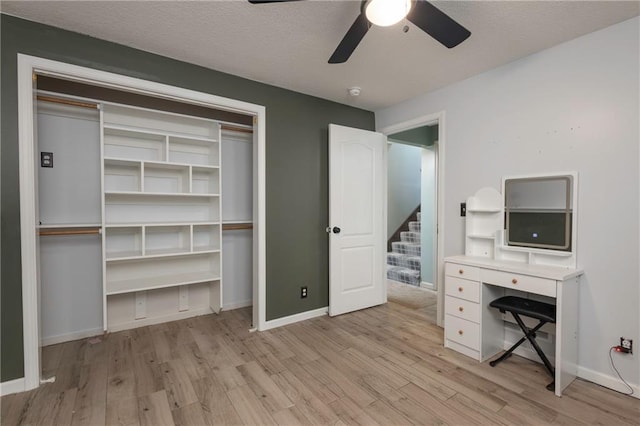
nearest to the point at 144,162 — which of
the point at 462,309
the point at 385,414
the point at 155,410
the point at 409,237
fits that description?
the point at 155,410

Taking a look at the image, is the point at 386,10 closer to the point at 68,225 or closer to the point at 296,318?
the point at 296,318

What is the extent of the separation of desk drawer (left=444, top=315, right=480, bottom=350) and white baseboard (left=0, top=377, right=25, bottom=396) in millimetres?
3196

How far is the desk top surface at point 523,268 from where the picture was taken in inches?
80.0

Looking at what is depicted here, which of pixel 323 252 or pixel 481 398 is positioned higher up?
pixel 323 252

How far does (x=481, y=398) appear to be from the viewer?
1.92 meters

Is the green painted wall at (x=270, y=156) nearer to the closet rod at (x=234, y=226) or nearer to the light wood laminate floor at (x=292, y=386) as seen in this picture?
the light wood laminate floor at (x=292, y=386)

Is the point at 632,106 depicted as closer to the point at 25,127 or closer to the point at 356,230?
the point at 356,230

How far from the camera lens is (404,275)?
4.83m

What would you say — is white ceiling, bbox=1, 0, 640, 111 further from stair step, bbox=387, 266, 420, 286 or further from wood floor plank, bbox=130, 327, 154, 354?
stair step, bbox=387, 266, 420, 286

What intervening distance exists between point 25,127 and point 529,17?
339cm

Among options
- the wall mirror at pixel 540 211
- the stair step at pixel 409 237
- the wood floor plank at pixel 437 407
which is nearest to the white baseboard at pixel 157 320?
the wood floor plank at pixel 437 407

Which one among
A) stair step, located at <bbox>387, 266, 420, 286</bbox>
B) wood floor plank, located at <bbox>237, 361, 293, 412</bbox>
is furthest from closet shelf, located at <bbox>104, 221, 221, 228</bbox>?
stair step, located at <bbox>387, 266, 420, 286</bbox>

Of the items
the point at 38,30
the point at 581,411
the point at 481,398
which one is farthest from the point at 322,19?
the point at 581,411

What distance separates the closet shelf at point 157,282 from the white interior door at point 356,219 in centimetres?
137
